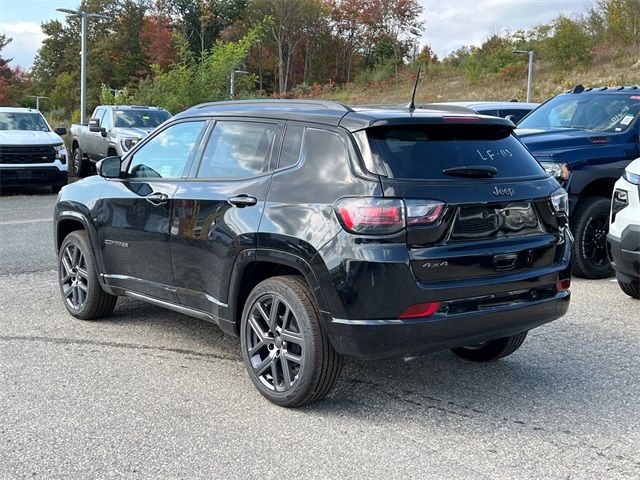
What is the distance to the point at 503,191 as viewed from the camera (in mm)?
4133

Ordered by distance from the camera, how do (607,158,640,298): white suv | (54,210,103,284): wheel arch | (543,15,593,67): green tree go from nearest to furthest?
(54,210,103,284): wheel arch
(607,158,640,298): white suv
(543,15,593,67): green tree

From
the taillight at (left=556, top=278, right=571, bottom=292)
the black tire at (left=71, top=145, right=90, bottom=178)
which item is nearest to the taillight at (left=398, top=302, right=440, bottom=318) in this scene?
the taillight at (left=556, top=278, right=571, bottom=292)

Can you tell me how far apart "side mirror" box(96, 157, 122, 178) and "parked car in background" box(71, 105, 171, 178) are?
1112 centimetres

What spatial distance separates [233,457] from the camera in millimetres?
3584

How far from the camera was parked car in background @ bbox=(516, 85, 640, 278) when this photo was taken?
7.83 metres

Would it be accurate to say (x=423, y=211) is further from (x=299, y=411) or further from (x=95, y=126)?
(x=95, y=126)

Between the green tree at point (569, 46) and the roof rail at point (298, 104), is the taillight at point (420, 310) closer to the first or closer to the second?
the roof rail at point (298, 104)

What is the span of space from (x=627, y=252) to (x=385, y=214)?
3305 mm

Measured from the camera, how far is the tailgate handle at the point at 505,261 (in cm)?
406

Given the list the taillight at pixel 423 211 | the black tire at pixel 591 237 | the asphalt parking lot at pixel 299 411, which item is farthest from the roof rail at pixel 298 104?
the black tire at pixel 591 237

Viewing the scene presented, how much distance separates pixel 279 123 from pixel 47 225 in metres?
8.21

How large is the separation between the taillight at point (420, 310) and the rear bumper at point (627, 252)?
2.99 metres

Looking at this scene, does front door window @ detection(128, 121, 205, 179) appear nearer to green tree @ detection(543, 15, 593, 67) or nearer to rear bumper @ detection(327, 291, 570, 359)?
rear bumper @ detection(327, 291, 570, 359)

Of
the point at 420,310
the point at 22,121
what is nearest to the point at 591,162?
A: the point at 420,310
